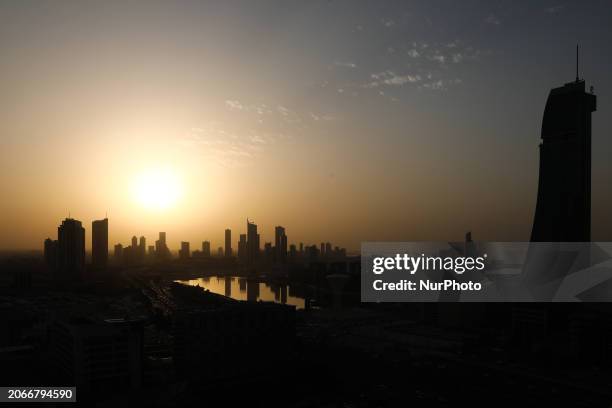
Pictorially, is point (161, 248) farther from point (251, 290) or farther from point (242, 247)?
point (251, 290)

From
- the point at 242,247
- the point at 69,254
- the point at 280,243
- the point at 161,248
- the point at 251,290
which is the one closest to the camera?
the point at 251,290

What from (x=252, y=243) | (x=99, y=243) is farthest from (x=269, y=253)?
(x=99, y=243)

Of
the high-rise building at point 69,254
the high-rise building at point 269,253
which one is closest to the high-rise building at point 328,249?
the high-rise building at point 269,253

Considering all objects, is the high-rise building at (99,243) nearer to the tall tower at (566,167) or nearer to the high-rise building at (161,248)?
the high-rise building at (161,248)

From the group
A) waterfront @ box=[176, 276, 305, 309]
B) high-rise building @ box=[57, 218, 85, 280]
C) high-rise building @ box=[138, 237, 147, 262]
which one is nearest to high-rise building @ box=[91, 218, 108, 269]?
high-rise building @ box=[57, 218, 85, 280]

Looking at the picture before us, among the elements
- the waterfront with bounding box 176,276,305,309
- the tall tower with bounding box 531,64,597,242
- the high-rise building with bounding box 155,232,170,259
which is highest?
the tall tower with bounding box 531,64,597,242

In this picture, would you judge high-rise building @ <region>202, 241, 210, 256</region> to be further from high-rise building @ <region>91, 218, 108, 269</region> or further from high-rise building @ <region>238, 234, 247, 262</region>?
high-rise building @ <region>91, 218, 108, 269</region>

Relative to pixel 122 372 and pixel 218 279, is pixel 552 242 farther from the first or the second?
pixel 218 279
